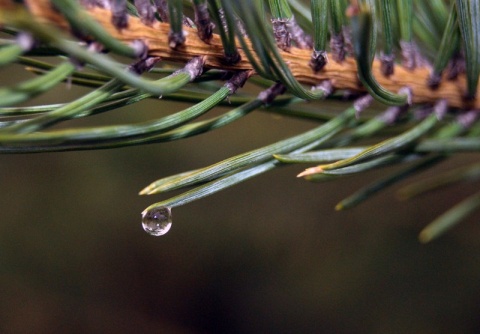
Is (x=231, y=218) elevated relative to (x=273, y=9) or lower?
lower

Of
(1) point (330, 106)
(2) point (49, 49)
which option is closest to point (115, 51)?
(2) point (49, 49)

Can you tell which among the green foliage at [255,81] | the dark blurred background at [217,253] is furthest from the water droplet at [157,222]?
the dark blurred background at [217,253]

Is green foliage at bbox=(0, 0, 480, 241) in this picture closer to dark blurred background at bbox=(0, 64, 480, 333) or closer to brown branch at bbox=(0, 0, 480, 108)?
brown branch at bbox=(0, 0, 480, 108)

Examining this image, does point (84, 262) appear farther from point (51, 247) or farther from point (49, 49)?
point (49, 49)

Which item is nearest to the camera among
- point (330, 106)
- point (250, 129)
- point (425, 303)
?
point (330, 106)

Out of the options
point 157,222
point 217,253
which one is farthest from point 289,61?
point 217,253

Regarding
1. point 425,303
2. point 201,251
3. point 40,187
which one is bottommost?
point 425,303

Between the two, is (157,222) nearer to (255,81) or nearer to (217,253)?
(255,81)
